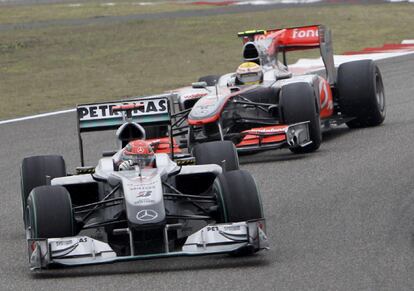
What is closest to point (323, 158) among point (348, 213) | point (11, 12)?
point (348, 213)

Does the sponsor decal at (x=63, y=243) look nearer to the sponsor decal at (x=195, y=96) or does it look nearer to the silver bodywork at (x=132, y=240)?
the silver bodywork at (x=132, y=240)

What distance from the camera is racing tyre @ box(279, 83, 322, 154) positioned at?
15.2 meters

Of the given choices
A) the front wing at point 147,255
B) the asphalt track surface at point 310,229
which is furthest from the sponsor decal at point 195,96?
the front wing at point 147,255

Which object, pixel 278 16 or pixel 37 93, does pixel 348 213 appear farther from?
pixel 278 16

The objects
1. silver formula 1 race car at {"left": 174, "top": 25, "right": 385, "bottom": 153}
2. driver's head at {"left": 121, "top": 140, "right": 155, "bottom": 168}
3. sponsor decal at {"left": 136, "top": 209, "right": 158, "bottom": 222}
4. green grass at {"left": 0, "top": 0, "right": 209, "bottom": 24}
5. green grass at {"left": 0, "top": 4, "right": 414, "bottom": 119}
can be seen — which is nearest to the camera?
sponsor decal at {"left": 136, "top": 209, "right": 158, "bottom": 222}

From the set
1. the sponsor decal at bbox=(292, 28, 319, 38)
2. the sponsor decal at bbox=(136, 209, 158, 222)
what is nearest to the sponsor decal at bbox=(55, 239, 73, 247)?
the sponsor decal at bbox=(136, 209, 158, 222)

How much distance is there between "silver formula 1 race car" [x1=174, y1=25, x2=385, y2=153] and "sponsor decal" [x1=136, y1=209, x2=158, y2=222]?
5542 millimetres

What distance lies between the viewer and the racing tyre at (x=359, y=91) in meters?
16.8

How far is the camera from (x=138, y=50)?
1235 inches

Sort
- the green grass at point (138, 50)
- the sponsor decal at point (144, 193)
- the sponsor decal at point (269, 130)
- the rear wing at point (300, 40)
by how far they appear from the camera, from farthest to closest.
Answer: the green grass at point (138, 50), the rear wing at point (300, 40), the sponsor decal at point (269, 130), the sponsor decal at point (144, 193)

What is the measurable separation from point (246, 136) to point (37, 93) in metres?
10.3

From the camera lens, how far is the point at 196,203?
34.0ft

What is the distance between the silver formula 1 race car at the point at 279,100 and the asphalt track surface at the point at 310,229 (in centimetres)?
28

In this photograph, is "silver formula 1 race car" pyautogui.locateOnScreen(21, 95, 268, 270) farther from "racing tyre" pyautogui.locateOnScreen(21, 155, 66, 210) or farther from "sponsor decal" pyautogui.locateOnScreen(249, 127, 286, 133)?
"sponsor decal" pyautogui.locateOnScreen(249, 127, 286, 133)
